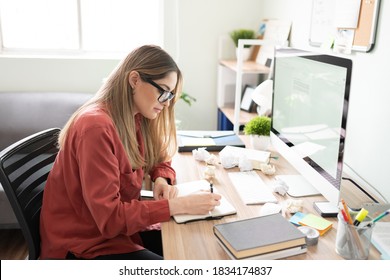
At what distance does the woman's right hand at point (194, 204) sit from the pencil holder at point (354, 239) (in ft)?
1.20

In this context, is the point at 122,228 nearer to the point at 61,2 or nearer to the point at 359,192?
the point at 359,192

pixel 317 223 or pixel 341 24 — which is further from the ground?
pixel 341 24

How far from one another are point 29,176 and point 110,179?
0.36 meters

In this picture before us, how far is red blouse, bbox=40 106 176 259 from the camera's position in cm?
103

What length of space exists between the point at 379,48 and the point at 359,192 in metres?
0.52

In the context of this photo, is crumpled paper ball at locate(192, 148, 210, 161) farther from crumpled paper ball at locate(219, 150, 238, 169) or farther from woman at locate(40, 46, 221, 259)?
woman at locate(40, 46, 221, 259)

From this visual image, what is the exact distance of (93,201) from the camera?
40.3 inches

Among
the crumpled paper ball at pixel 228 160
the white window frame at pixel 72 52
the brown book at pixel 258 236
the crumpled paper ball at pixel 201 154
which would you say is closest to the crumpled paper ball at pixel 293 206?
the brown book at pixel 258 236

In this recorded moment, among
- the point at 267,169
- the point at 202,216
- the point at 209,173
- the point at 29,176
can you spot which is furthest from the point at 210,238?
the point at 29,176

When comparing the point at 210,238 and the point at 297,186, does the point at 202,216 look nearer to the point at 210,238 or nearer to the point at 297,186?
the point at 210,238

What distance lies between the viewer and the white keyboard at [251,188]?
1.23 m

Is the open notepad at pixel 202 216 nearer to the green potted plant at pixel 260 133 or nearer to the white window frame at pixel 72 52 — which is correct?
the green potted plant at pixel 260 133
